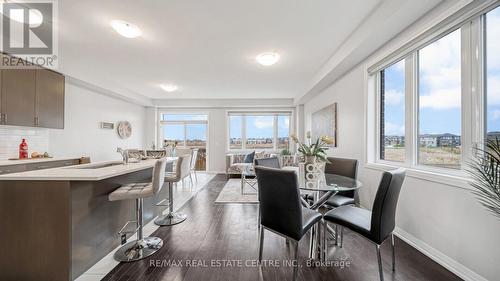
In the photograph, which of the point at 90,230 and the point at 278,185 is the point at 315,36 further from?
the point at 90,230

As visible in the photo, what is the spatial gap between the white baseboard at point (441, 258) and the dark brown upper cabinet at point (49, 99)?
565cm

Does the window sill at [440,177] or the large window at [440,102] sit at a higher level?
the large window at [440,102]

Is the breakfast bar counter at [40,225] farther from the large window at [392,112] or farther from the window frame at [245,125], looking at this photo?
the window frame at [245,125]

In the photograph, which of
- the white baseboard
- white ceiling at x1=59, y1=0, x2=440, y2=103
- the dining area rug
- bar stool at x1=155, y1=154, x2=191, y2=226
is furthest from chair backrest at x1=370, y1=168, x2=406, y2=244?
the dining area rug

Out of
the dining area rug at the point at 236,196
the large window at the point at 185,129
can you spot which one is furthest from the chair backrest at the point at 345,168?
the large window at the point at 185,129

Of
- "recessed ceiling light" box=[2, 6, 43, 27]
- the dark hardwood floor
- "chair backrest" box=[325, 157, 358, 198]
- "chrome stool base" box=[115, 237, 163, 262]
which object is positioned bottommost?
the dark hardwood floor

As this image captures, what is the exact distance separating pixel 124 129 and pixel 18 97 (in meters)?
3.03

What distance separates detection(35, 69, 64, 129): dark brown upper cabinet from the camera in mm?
3197

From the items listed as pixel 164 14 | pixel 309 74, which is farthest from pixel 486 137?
pixel 164 14

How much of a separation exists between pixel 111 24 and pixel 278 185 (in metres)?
2.86

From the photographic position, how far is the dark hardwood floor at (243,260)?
1.69 metres

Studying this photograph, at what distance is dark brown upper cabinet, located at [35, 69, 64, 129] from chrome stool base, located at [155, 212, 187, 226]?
106 inches

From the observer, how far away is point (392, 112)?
2686 mm

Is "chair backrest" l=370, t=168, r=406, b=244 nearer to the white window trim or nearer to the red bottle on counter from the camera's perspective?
the white window trim
